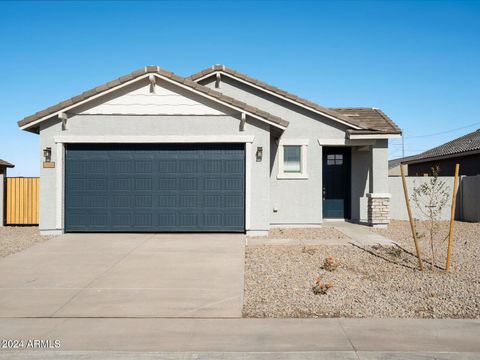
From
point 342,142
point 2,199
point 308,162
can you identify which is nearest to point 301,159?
point 308,162

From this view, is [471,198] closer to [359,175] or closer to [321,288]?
[359,175]

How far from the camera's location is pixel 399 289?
6703 mm

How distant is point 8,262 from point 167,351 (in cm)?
610

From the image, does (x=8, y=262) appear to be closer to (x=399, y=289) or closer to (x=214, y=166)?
(x=214, y=166)

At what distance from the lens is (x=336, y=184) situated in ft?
50.7

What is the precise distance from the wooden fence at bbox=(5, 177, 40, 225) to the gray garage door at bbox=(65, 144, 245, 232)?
3147 millimetres

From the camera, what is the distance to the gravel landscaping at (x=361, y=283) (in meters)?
5.74

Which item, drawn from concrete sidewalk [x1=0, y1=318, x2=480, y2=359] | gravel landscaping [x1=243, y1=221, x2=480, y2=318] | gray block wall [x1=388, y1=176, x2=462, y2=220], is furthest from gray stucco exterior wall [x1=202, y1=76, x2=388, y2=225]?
concrete sidewalk [x1=0, y1=318, x2=480, y2=359]

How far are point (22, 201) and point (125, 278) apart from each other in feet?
29.0

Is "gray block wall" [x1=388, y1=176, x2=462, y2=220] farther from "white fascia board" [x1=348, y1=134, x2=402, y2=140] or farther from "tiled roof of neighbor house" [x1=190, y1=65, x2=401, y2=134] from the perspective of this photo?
"white fascia board" [x1=348, y1=134, x2=402, y2=140]

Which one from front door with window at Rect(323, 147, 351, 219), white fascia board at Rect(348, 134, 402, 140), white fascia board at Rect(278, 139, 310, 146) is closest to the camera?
white fascia board at Rect(348, 134, 402, 140)

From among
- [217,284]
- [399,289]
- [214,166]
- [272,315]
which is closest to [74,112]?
[214,166]

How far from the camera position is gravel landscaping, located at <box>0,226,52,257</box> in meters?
10.1

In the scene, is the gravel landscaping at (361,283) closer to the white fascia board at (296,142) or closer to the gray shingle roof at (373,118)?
the white fascia board at (296,142)
